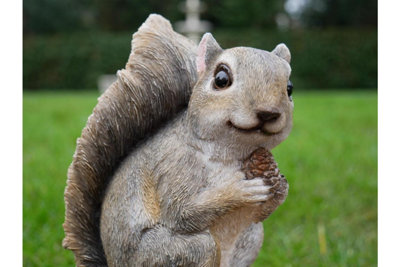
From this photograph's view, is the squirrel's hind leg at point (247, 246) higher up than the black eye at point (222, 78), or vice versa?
the black eye at point (222, 78)

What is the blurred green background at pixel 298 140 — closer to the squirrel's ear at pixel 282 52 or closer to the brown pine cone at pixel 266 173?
the brown pine cone at pixel 266 173

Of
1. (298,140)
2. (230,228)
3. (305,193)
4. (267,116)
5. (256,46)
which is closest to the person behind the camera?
(267,116)

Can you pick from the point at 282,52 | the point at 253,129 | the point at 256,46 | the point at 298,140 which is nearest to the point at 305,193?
the point at 298,140

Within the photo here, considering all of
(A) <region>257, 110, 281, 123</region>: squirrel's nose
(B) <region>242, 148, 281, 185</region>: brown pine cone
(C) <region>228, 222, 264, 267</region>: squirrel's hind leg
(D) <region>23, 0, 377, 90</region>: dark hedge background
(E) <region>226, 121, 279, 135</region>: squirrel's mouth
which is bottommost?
(C) <region>228, 222, 264, 267</region>: squirrel's hind leg

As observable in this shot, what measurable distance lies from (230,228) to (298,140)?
337cm

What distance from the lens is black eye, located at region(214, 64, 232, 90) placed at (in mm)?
1259

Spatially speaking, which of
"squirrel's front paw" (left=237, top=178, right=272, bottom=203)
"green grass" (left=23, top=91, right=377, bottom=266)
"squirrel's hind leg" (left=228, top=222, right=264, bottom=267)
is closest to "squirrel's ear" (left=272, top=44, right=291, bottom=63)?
"squirrel's front paw" (left=237, top=178, right=272, bottom=203)

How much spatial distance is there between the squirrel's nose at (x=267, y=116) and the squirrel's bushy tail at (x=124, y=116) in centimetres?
31

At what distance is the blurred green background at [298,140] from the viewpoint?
2605 millimetres

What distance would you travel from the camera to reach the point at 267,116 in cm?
120

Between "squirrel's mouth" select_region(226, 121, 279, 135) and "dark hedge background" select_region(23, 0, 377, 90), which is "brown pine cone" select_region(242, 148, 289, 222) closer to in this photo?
"squirrel's mouth" select_region(226, 121, 279, 135)

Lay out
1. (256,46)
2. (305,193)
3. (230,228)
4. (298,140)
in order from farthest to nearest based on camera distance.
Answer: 1. (256,46)
2. (298,140)
3. (305,193)
4. (230,228)

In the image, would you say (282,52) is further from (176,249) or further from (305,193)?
(305,193)

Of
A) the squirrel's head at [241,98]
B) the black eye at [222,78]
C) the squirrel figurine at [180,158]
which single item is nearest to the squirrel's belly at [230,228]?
the squirrel figurine at [180,158]
